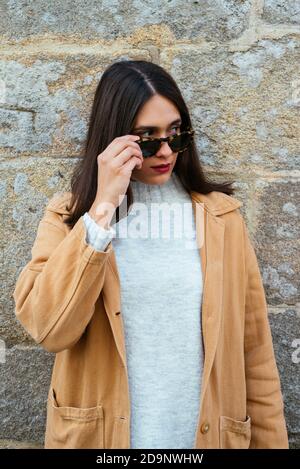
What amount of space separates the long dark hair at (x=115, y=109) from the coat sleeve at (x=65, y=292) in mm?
225

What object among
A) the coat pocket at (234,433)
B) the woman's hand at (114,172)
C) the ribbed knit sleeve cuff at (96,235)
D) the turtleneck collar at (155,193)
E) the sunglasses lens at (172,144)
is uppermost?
the sunglasses lens at (172,144)

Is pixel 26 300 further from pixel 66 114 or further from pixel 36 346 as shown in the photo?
pixel 66 114

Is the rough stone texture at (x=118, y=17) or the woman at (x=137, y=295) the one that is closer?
the woman at (x=137, y=295)

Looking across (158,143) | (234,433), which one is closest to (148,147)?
(158,143)

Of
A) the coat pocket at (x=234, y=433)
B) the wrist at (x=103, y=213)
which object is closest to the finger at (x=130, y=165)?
the wrist at (x=103, y=213)

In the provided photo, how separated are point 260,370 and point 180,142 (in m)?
0.90

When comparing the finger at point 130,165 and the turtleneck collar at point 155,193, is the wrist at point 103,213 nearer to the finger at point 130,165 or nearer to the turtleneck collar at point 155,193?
the finger at point 130,165

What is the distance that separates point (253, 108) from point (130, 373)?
48.6 inches

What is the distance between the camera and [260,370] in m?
1.97

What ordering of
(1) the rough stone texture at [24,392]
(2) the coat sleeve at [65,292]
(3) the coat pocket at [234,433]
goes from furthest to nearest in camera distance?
(1) the rough stone texture at [24,392]
(3) the coat pocket at [234,433]
(2) the coat sleeve at [65,292]

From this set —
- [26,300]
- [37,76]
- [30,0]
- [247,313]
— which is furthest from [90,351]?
[30,0]

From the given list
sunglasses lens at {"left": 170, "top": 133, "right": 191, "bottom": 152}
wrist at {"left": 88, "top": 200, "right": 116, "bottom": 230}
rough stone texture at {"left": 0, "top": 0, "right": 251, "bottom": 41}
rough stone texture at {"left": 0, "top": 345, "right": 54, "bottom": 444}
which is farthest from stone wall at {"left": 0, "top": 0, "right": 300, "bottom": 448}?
wrist at {"left": 88, "top": 200, "right": 116, "bottom": 230}

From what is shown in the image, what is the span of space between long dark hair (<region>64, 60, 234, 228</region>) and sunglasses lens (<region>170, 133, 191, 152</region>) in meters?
0.11

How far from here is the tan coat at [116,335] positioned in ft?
5.25
